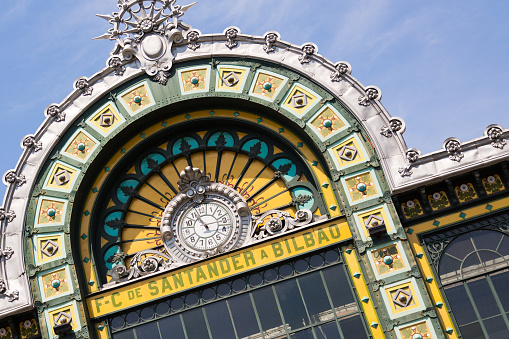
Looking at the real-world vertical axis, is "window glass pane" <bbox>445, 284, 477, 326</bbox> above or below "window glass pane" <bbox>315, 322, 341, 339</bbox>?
below

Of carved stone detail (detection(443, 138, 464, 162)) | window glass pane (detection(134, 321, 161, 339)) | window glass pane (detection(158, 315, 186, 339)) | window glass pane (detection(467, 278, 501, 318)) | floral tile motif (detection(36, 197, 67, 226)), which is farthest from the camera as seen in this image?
floral tile motif (detection(36, 197, 67, 226))

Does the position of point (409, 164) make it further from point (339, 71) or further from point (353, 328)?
point (353, 328)

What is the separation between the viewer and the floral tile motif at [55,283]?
2509 centimetres

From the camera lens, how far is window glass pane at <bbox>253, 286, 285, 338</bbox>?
24047mm

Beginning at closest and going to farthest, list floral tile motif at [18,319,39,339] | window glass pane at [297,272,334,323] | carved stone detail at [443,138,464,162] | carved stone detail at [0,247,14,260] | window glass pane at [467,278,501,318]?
window glass pane at [467,278,501,318], window glass pane at [297,272,334,323], carved stone detail at [443,138,464,162], floral tile motif at [18,319,39,339], carved stone detail at [0,247,14,260]

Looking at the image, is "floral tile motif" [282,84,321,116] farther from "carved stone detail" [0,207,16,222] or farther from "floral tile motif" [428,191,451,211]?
"carved stone detail" [0,207,16,222]

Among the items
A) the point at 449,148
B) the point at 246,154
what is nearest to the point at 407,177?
the point at 449,148

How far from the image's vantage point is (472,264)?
23672 mm

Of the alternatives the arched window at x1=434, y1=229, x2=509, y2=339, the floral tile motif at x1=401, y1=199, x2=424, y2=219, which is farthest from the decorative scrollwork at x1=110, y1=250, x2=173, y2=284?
the arched window at x1=434, y1=229, x2=509, y2=339

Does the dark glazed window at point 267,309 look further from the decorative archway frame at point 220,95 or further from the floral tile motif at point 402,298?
the floral tile motif at point 402,298

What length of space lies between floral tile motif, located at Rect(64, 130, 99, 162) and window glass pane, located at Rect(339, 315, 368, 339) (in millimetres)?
9797

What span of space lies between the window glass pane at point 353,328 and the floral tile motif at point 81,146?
386 inches

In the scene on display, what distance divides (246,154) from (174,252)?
155 inches

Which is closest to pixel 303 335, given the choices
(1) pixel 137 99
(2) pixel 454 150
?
(2) pixel 454 150
